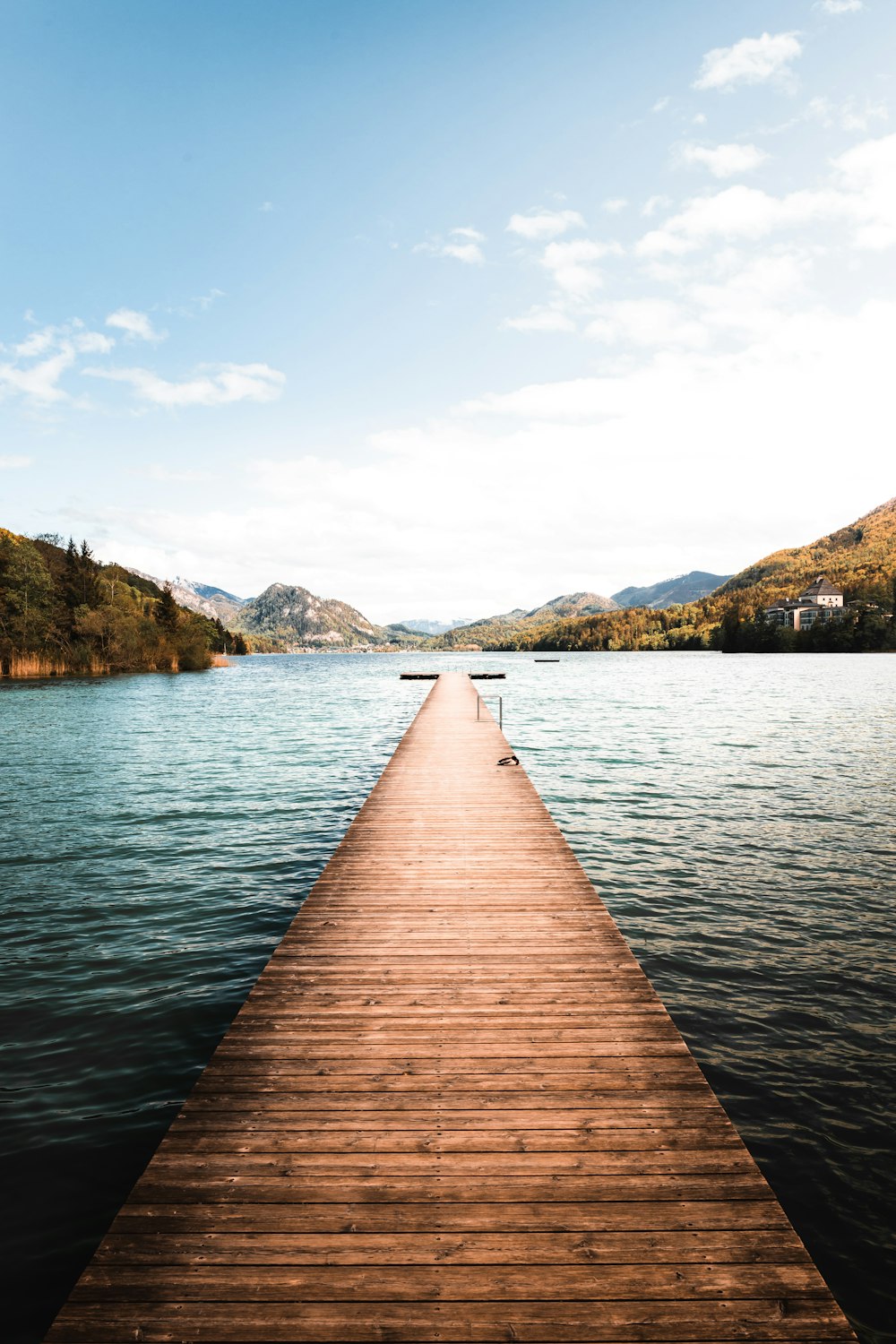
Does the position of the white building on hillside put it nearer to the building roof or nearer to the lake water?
the building roof

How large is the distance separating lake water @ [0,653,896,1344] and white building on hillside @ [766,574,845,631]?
13940 centimetres

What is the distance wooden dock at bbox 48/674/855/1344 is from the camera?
2842mm

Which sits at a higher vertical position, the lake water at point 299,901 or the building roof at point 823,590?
the building roof at point 823,590

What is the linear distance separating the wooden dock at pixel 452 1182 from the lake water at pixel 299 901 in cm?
128

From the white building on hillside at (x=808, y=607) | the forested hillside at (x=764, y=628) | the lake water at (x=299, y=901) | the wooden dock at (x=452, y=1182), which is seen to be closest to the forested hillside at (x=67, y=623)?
the lake water at (x=299, y=901)

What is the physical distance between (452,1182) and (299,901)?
23.5ft

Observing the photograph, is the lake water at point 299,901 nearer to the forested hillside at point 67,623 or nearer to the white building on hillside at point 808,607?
the forested hillside at point 67,623

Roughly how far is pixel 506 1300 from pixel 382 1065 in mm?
1907

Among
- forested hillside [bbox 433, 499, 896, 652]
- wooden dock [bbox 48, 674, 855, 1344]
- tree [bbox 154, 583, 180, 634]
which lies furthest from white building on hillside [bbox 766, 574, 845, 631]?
wooden dock [bbox 48, 674, 855, 1344]

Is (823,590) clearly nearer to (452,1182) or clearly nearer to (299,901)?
(299,901)

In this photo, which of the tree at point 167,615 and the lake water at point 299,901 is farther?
the tree at point 167,615

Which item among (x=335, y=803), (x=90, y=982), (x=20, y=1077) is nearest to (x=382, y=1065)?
(x=20, y=1077)

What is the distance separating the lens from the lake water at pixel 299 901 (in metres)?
4.85

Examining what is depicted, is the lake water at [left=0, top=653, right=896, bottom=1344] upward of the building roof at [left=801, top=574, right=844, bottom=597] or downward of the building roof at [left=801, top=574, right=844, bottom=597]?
downward
